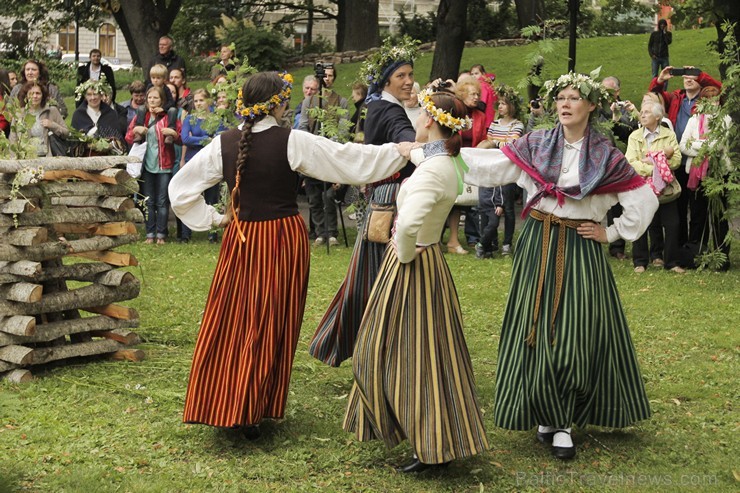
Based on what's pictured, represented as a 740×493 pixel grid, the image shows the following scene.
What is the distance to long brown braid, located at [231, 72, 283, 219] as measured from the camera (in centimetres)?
605

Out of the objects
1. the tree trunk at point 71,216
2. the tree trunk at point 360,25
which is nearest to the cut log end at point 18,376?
the tree trunk at point 71,216

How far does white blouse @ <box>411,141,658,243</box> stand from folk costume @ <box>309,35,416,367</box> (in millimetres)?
580

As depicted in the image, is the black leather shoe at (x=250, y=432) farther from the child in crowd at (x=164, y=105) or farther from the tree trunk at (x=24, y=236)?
the child in crowd at (x=164, y=105)

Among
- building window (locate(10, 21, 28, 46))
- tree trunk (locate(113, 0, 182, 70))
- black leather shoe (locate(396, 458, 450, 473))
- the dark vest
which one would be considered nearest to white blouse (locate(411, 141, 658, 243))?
the dark vest

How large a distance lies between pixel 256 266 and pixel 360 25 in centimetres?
2509

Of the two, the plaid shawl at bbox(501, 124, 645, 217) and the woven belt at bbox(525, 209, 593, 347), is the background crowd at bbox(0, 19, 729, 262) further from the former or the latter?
the woven belt at bbox(525, 209, 593, 347)

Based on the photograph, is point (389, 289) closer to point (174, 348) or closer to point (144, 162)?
point (174, 348)

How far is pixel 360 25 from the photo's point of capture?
100 feet

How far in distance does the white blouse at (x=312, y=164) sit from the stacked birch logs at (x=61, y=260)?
1657 mm

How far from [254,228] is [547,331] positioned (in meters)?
1.69

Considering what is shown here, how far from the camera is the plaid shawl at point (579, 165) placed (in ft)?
20.0

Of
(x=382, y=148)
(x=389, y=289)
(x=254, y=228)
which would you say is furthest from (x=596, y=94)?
(x=254, y=228)

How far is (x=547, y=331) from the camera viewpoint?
6125 millimetres

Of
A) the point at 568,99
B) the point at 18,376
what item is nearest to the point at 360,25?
the point at 18,376
